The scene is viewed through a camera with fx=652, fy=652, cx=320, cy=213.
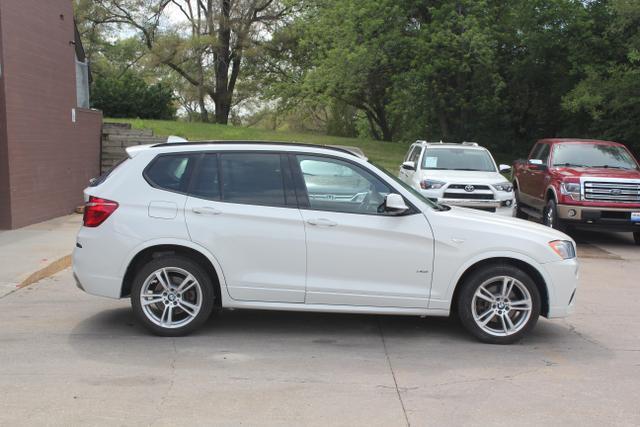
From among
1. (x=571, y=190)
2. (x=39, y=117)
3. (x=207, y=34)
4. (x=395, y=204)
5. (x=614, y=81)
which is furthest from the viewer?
(x=207, y=34)

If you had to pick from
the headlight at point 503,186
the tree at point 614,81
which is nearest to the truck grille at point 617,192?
the headlight at point 503,186

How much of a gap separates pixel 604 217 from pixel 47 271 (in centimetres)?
945

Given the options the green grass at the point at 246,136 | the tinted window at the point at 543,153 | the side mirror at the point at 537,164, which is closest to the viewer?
the side mirror at the point at 537,164

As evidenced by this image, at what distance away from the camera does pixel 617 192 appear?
11.9 m

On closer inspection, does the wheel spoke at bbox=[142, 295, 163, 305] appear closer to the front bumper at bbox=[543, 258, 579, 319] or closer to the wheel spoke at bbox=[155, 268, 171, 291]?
the wheel spoke at bbox=[155, 268, 171, 291]

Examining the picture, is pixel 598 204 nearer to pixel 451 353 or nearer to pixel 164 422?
pixel 451 353

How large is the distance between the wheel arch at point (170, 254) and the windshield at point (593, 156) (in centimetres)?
946

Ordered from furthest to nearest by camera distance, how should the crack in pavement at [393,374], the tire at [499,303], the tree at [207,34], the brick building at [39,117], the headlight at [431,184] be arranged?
the tree at [207,34] < the headlight at [431,184] < the brick building at [39,117] < the tire at [499,303] < the crack in pavement at [393,374]

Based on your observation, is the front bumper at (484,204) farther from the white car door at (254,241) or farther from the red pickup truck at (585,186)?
the white car door at (254,241)

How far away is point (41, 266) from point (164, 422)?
5379 mm

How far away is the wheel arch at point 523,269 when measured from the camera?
231 inches

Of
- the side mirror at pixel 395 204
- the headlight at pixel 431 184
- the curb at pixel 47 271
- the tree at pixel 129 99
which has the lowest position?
the curb at pixel 47 271

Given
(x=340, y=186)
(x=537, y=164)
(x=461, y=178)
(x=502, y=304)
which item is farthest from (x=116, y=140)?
(x=502, y=304)

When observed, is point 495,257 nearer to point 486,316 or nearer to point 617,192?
point 486,316
